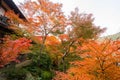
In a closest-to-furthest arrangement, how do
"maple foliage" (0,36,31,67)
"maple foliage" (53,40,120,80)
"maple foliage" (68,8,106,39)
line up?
"maple foliage" (53,40,120,80), "maple foliage" (0,36,31,67), "maple foliage" (68,8,106,39)

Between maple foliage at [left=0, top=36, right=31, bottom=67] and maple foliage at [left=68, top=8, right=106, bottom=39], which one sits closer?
maple foliage at [left=0, top=36, right=31, bottom=67]

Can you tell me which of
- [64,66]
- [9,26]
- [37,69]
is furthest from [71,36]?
[9,26]

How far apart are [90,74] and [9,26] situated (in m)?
8.79

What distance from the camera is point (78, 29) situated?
2369 cm

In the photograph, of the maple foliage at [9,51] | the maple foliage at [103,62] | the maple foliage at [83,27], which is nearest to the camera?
→ the maple foliage at [103,62]

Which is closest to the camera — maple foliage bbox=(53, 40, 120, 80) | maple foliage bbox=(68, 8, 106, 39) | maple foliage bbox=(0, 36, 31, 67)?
maple foliage bbox=(53, 40, 120, 80)

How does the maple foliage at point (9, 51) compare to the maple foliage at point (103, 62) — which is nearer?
the maple foliage at point (103, 62)

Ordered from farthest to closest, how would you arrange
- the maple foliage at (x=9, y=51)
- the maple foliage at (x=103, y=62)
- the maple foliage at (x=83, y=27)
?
the maple foliage at (x=83, y=27) → the maple foliage at (x=9, y=51) → the maple foliage at (x=103, y=62)

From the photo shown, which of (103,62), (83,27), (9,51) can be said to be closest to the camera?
(103,62)

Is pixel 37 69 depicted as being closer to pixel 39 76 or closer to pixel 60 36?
pixel 39 76

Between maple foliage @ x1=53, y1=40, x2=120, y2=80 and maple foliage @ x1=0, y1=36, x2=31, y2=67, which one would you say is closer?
maple foliage @ x1=53, y1=40, x2=120, y2=80

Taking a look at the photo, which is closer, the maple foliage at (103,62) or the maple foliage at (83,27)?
the maple foliage at (103,62)

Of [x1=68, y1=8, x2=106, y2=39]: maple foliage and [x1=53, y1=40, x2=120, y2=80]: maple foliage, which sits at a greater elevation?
[x1=68, y1=8, x2=106, y2=39]: maple foliage

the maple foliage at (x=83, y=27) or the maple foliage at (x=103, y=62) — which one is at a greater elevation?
the maple foliage at (x=83, y=27)
